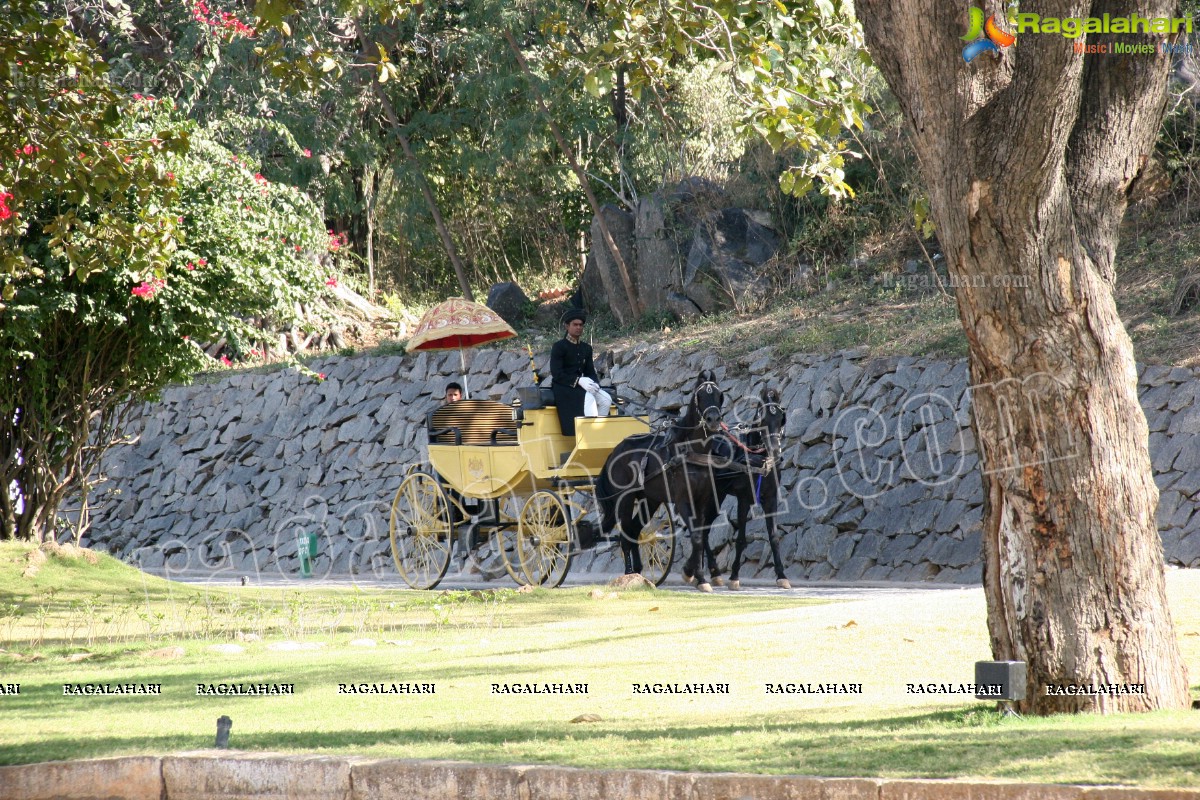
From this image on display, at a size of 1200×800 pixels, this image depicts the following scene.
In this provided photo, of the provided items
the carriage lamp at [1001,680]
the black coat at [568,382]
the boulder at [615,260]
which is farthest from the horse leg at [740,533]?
the boulder at [615,260]

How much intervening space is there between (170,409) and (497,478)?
14839mm

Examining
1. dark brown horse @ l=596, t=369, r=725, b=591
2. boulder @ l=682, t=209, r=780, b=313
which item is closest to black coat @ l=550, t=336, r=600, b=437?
dark brown horse @ l=596, t=369, r=725, b=591

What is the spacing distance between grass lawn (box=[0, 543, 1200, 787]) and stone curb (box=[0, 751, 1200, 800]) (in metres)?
0.16

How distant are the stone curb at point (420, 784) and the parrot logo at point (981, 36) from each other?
3025 mm

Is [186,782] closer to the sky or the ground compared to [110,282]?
closer to the ground

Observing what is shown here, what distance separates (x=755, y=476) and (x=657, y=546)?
1.49 metres

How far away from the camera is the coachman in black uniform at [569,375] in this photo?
13.9m

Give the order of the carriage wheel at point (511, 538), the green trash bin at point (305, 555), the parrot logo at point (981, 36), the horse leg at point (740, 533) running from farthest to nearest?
the green trash bin at point (305, 555)
the carriage wheel at point (511, 538)
the horse leg at point (740, 533)
the parrot logo at point (981, 36)

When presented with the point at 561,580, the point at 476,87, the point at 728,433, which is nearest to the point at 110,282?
the point at 561,580

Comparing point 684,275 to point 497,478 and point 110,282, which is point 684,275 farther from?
point 110,282

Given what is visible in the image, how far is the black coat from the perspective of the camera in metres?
13.9

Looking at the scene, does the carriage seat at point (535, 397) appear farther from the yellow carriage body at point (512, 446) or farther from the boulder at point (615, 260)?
the boulder at point (615, 260)

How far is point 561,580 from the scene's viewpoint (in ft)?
45.6

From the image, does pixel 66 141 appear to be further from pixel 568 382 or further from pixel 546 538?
pixel 546 538
